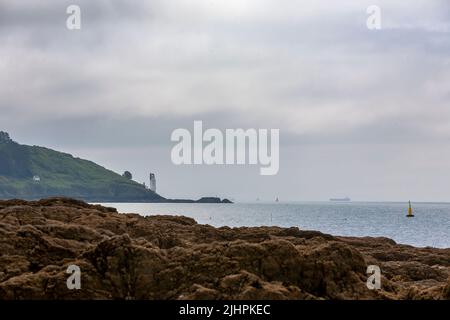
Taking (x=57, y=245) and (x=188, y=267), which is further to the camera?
(x=57, y=245)

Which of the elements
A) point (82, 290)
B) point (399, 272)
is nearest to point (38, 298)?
point (82, 290)

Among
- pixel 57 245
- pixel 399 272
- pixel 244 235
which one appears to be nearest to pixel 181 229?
pixel 244 235

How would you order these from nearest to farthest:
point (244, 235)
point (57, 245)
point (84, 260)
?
1. point (84, 260)
2. point (57, 245)
3. point (244, 235)

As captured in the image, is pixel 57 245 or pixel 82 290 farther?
pixel 57 245

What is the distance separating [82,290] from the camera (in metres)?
16.5
